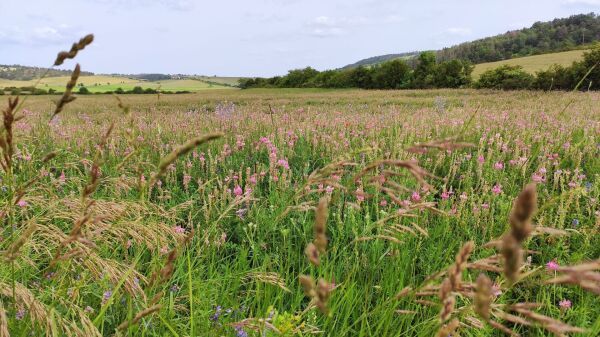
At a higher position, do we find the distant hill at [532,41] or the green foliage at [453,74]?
the distant hill at [532,41]

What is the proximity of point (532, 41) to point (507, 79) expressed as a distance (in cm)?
6956

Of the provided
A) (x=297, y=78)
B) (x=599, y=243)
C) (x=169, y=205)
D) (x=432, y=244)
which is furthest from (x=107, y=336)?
(x=297, y=78)

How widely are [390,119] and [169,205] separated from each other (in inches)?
219

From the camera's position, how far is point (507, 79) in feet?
108

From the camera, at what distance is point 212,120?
27.3 ft

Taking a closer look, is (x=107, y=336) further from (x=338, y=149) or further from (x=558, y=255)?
(x=338, y=149)

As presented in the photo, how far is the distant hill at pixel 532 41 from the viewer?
84000 mm

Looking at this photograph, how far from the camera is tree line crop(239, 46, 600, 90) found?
93.3ft

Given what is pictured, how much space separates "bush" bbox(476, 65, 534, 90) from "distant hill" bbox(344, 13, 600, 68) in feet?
166

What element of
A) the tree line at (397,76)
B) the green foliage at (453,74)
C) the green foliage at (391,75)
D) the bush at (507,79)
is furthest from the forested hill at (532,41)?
the bush at (507,79)

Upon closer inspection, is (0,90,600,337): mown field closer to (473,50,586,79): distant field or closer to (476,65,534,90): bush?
(476,65,534,90): bush

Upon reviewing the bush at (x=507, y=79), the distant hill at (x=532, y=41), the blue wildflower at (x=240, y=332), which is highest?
the distant hill at (x=532, y=41)

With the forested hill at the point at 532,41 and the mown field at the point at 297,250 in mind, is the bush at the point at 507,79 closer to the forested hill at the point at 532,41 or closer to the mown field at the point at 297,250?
the mown field at the point at 297,250

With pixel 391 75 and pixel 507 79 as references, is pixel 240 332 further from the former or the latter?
pixel 391 75
